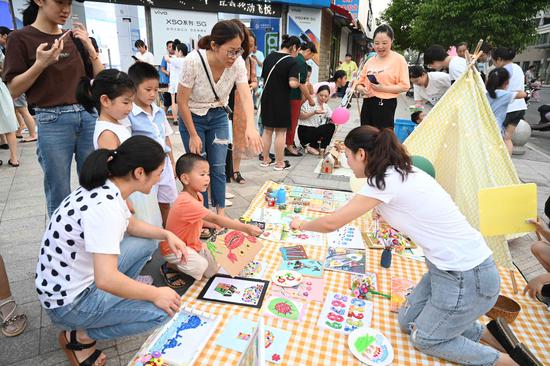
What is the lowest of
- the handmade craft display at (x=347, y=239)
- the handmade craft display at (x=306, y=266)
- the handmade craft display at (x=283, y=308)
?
the handmade craft display at (x=283, y=308)

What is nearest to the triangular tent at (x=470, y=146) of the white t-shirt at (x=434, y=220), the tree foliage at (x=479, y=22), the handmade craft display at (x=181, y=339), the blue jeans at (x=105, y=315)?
the white t-shirt at (x=434, y=220)

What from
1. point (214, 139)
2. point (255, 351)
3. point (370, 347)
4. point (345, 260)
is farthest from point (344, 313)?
point (214, 139)

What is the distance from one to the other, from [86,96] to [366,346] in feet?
7.16

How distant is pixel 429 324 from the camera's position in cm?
171

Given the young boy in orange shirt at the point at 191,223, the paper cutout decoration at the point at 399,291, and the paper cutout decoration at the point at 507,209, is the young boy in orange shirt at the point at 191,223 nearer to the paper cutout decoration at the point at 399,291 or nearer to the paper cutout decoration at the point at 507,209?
the paper cutout decoration at the point at 399,291

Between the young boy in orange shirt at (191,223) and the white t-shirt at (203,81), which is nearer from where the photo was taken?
the young boy in orange shirt at (191,223)

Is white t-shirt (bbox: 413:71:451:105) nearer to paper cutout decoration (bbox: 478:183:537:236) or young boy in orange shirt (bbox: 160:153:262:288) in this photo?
paper cutout decoration (bbox: 478:183:537:236)

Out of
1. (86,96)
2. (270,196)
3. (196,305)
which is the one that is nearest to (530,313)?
(196,305)

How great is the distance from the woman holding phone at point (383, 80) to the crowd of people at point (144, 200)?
1879mm

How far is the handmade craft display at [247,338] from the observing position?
1733 mm

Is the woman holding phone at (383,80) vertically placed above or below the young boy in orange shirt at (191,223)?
above

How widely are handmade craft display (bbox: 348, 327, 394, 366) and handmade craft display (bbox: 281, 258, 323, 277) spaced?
61 centimetres

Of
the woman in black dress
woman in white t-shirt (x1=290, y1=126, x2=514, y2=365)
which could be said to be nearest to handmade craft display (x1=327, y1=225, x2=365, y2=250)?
woman in white t-shirt (x1=290, y1=126, x2=514, y2=365)

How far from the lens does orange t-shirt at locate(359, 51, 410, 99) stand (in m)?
3.90
